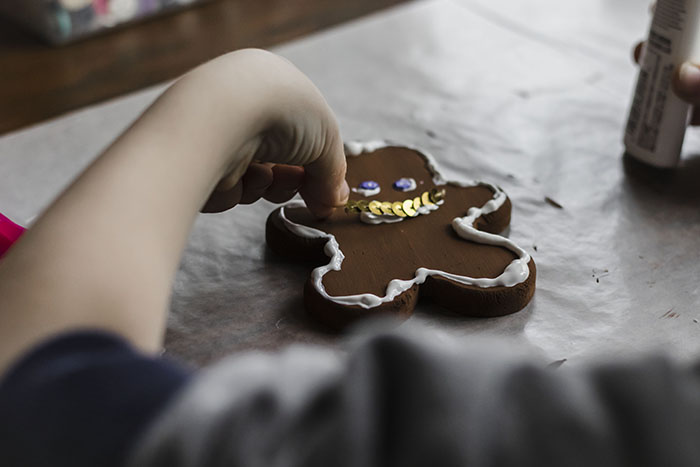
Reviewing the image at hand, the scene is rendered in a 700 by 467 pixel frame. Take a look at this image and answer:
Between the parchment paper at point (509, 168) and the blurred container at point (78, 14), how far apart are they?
0.43 m

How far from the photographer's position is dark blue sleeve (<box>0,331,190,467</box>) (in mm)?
268

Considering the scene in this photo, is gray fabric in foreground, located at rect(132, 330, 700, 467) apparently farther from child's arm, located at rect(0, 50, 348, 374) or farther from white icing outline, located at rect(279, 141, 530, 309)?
white icing outline, located at rect(279, 141, 530, 309)

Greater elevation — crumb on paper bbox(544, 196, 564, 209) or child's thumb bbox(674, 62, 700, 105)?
child's thumb bbox(674, 62, 700, 105)

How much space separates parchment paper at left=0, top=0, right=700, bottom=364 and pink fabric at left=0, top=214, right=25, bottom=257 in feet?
0.44

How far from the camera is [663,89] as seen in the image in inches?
28.2

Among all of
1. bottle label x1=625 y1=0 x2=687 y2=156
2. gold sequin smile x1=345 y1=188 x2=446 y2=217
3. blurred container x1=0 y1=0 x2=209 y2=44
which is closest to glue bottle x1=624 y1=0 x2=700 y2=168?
bottle label x1=625 y1=0 x2=687 y2=156

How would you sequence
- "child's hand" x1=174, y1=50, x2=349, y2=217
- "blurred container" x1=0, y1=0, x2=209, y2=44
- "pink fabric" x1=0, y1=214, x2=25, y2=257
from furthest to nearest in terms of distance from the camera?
"blurred container" x1=0, y1=0, x2=209, y2=44 → "pink fabric" x1=0, y1=214, x2=25, y2=257 → "child's hand" x1=174, y1=50, x2=349, y2=217

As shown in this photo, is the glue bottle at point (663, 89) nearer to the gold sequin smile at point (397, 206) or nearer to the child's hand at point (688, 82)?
the child's hand at point (688, 82)

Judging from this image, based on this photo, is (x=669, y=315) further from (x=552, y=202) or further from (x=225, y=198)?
(x=225, y=198)

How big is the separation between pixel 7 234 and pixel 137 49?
74 centimetres

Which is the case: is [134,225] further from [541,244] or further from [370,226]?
[541,244]

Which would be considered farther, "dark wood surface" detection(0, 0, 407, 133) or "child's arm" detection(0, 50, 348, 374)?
"dark wood surface" detection(0, 0, 407, 133)

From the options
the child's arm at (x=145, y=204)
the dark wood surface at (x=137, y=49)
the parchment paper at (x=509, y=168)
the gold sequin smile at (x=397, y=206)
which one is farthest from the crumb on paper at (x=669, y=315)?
the dark wood surface at (x=137, y=49)

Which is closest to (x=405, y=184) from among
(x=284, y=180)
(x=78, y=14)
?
(x=284, y=180)
